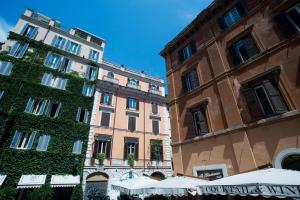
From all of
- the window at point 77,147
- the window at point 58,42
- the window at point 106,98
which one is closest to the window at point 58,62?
the window at point 58,42

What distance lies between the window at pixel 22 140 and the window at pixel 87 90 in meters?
7.33

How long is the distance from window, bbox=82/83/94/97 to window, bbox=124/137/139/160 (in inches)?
296

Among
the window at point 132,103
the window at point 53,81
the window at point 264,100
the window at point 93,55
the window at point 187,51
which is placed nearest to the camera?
the window at point 264,100

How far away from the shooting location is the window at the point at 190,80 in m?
11.8

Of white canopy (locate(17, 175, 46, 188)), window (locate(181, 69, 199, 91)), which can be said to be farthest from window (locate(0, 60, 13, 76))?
window (locate(181, 69, 199, 91))

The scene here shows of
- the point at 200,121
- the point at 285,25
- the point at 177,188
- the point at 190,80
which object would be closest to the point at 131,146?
the point at 190,80

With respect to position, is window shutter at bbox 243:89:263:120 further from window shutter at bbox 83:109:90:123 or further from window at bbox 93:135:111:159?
window shutter at bbox 83:109:90:123

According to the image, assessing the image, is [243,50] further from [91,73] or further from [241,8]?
[91,73]

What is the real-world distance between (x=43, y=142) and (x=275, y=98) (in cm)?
1943

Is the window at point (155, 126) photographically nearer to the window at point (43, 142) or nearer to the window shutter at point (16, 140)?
the window at point (43, 142)

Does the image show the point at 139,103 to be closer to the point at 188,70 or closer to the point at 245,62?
the point at 188,70

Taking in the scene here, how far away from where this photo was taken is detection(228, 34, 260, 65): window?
9.05 meters

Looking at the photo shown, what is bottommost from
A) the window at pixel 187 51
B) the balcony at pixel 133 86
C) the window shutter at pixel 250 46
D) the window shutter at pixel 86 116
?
the window shutter at pixel 250 46

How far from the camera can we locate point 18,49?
20062 mm
